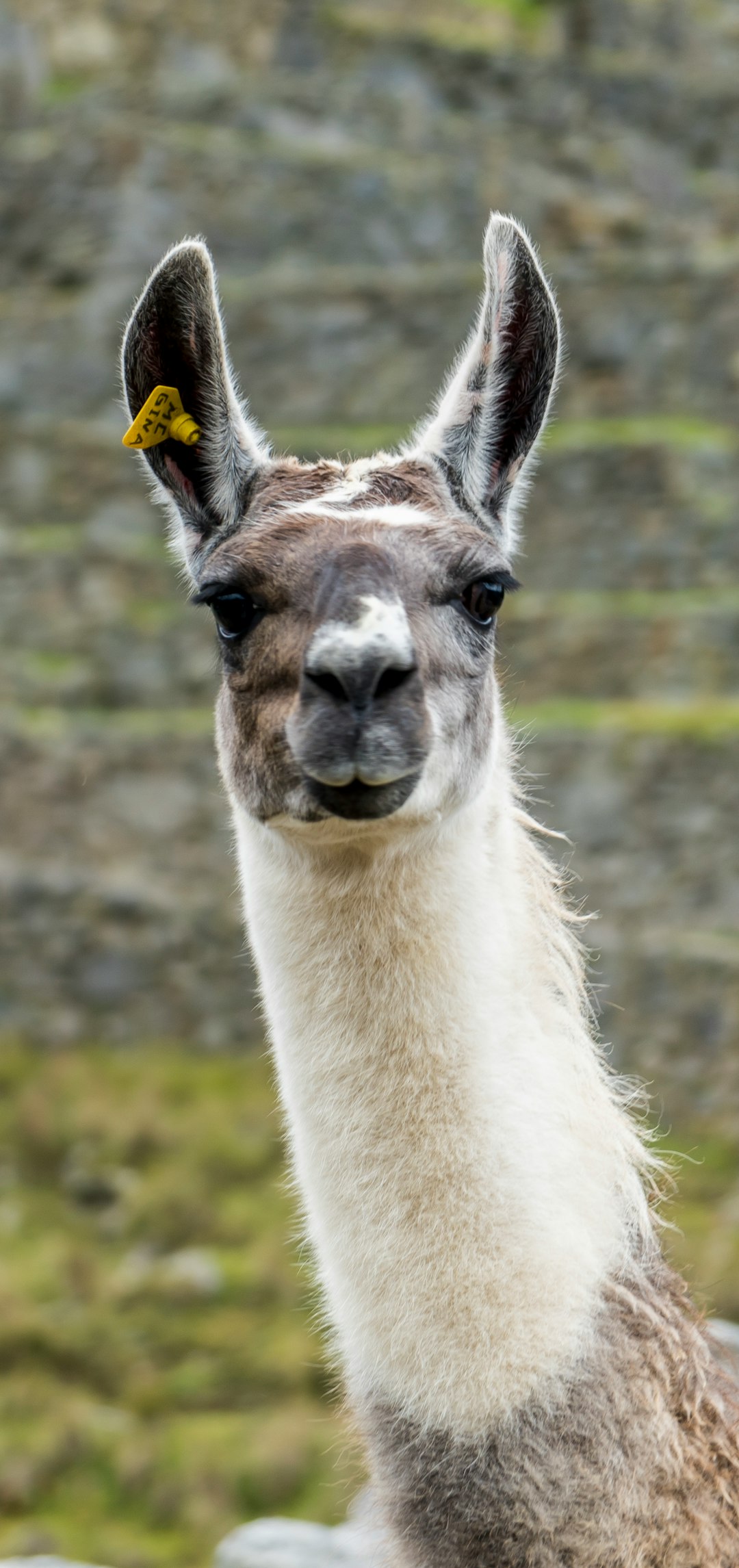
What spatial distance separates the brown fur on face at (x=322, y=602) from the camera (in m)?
2.65

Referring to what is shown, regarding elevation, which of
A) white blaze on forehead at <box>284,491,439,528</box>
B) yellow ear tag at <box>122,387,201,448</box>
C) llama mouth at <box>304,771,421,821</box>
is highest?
yellow ear tag at <box>122,387,201,448</box>

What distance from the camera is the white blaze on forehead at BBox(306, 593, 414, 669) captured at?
242 centimetres

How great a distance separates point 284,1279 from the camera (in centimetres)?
766

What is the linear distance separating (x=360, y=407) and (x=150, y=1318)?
6.05 meters

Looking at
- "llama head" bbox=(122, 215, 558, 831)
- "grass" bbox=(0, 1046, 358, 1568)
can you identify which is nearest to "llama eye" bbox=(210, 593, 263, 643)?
"llama head" bbox=(122, 215, 558, 831)

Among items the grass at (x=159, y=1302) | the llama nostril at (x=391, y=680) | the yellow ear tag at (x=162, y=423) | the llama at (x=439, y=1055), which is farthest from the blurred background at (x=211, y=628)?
the llama nostril at (x=391, y=680)

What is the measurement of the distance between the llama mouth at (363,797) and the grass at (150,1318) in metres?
3.03

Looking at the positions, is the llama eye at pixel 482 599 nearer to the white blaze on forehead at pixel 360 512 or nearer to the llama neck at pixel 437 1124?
the white blaze on forehead at pixel 360 512

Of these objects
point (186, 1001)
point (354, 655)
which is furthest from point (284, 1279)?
point (354, 655)

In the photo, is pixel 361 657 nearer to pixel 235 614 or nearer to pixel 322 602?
pixel 322 602

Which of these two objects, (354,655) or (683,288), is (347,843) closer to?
(354,655)

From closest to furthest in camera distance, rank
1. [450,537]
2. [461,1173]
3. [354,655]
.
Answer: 1. [354,655]
2. [461,1173]
3. [450,537]

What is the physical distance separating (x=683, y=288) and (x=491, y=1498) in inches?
362

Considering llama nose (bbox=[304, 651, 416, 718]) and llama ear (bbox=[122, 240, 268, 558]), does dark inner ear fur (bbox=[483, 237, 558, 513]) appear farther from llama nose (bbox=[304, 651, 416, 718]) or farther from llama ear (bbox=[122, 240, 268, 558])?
llama nose (bbox=[304, 651, 416, 718])
